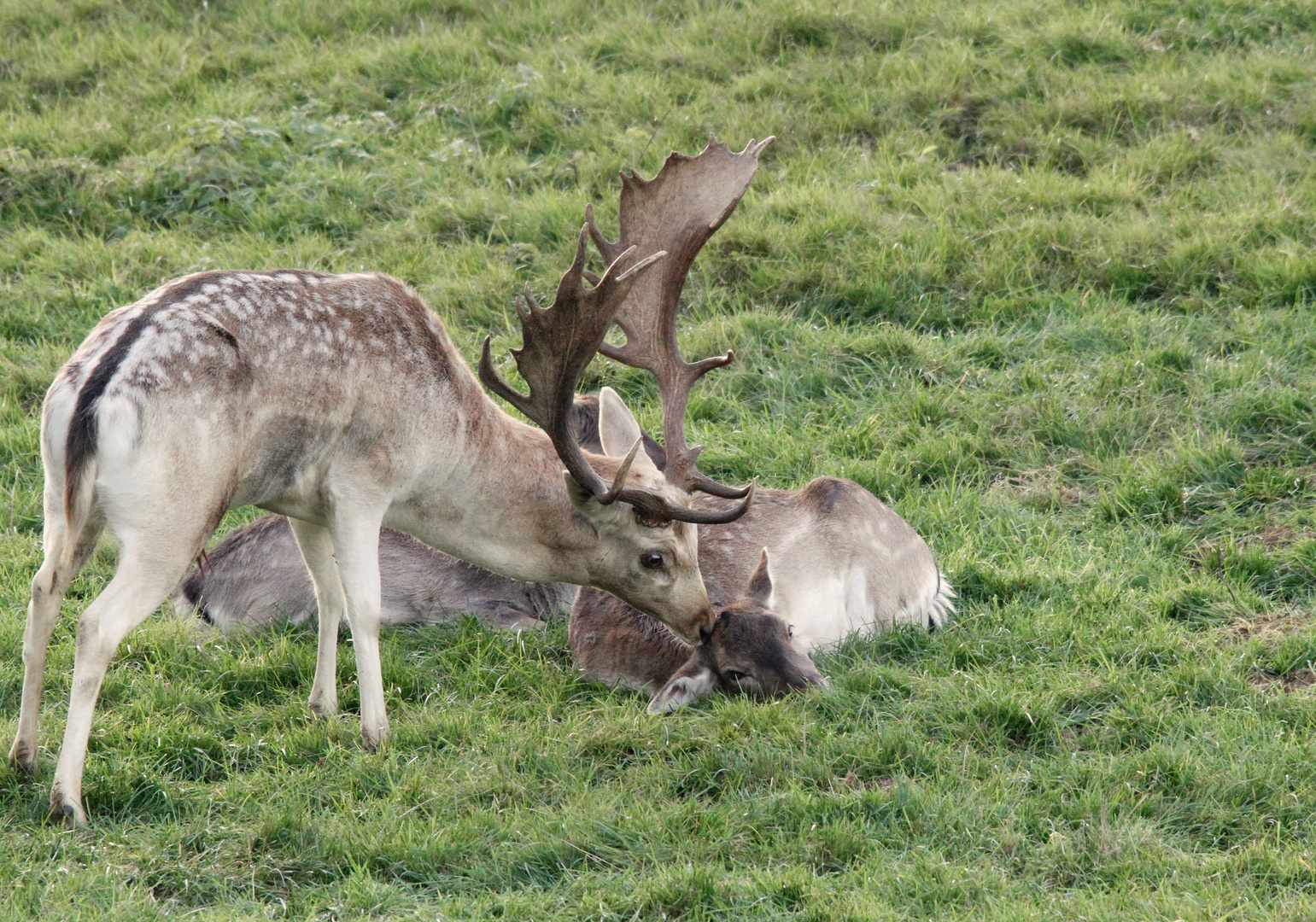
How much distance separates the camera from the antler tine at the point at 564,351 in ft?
17.2

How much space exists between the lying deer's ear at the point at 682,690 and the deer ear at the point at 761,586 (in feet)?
1.56

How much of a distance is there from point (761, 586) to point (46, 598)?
107 inches

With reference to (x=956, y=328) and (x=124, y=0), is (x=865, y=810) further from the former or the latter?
(x=124, y=0)

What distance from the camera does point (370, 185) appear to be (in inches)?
388

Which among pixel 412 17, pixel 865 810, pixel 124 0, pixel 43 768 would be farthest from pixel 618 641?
pixel 124 0

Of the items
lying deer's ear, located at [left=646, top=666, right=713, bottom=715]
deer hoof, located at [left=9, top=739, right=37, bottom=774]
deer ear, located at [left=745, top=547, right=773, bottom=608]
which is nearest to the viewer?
deer hoof, located at [left=9, top=739, right=37, bottom=774]

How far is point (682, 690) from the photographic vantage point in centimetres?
569

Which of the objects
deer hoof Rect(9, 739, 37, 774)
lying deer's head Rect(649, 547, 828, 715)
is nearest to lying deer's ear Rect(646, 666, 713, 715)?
lying deer's head Rect(649, 547, 828, 715)

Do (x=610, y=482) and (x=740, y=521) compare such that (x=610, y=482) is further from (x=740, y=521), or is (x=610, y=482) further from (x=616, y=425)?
(x=740, y=521)

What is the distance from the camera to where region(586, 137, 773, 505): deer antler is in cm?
614

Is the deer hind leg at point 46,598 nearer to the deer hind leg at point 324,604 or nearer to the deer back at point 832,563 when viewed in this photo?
the deer hind leg at point 324,604

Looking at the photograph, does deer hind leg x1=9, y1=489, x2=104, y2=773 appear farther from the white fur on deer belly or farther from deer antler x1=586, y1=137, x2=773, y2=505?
the white fur on deer belly

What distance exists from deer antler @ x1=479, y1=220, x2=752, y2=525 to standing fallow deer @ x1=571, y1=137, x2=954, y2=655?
1.13 feet

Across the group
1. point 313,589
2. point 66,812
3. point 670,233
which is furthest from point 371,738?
point 670,233
